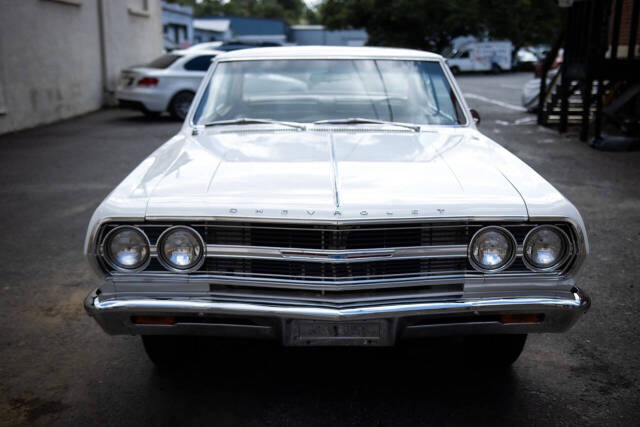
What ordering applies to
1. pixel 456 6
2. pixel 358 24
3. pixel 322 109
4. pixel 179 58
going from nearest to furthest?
pixel 322 109, pixel 179 58, pixel 456 6, pixel 358 24

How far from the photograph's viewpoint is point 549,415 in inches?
112

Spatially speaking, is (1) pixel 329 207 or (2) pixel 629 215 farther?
(2) pixel 629 215

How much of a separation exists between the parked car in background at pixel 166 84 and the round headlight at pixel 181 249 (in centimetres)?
1145

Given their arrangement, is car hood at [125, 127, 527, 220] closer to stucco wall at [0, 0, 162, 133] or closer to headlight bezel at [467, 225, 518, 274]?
headlight bezel at [467, 225, 518, 274]

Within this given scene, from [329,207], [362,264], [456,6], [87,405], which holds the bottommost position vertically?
[87,405]

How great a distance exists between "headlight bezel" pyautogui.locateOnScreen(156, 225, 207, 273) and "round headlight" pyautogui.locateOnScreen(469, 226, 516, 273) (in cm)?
109

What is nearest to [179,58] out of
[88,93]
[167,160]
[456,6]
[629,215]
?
[88,93]

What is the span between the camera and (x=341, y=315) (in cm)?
249

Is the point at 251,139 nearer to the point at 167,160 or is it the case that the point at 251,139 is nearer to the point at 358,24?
the point at 167,160

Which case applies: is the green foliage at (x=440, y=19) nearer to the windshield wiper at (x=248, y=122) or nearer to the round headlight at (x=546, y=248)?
the windshield wiper at (x=248, y=122)

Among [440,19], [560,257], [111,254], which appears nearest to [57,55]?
[111,254]

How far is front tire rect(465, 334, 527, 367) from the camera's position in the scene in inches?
122

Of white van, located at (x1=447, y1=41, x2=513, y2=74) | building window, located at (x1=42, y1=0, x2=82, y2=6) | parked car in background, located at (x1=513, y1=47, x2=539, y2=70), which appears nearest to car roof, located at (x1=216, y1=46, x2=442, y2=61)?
building window, located at (x1=42, y1=0, x2=82, y2=6)

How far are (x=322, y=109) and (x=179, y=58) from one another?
1079 cm
